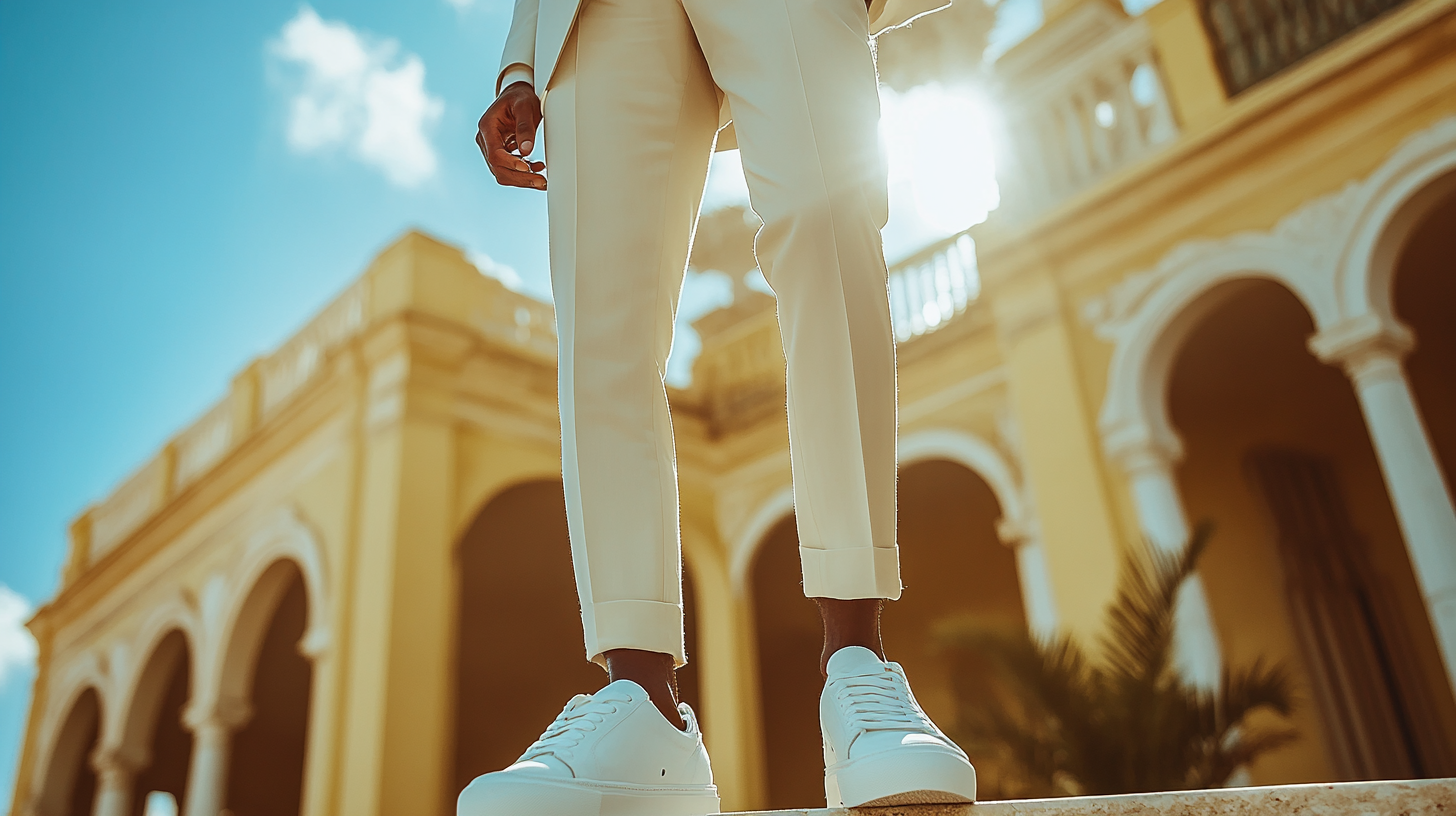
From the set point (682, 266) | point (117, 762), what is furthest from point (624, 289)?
point (117, 762)

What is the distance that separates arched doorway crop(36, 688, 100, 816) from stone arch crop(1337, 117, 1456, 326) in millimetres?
11826

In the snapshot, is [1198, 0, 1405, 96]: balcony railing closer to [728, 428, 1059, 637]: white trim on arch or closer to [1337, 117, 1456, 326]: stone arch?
[1337, 117, 1456, 326]: stone arch

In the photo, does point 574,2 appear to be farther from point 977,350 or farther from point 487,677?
point 487,677

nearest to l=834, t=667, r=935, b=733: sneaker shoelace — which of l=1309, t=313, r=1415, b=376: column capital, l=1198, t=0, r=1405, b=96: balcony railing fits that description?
l=1309, t=313, r=1415, b=376: column capital

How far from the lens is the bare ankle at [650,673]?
4.02 ft

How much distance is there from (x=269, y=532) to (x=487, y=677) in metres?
3.13

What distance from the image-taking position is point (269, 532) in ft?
27.6

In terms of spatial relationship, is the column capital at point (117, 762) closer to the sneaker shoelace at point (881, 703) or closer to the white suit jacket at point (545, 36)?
the white suit jacket at point (545, 36)

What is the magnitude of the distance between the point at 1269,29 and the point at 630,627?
6.35m

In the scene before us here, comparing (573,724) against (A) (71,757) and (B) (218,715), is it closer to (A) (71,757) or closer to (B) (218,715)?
(B) (218,715)

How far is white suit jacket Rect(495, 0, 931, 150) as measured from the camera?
1.45 meters

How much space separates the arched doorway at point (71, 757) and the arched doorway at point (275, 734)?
1454mm

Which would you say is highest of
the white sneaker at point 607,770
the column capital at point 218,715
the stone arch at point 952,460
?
the stone arch at point 952,460

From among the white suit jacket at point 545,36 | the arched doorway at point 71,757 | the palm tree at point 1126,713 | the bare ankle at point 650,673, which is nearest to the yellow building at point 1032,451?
the palm tree at point 1126,713
